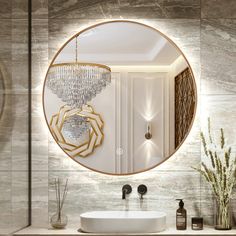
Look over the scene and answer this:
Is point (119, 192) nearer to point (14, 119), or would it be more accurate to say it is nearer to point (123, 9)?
point (14, 119)

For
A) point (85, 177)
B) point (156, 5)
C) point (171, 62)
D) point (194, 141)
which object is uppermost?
point (156, 5)

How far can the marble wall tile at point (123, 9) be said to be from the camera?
3.44 metres

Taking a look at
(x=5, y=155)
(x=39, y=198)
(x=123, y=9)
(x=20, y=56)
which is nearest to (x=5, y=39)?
(x=20, y=56)

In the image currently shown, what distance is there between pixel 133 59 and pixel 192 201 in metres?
0.93

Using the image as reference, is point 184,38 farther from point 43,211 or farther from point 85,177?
point 43,211

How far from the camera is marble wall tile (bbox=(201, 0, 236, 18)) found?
3.44 metres

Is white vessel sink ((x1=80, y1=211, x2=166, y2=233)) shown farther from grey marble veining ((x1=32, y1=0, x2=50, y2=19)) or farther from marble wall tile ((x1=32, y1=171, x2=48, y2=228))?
grey marble veining ((x1=32, y1=0, x2=50, y2=19))

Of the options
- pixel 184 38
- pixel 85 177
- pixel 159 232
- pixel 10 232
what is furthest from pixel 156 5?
pixel 10 232

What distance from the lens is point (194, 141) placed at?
3424mm

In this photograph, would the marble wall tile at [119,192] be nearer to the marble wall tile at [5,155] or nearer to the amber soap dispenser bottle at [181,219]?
the amber soap dispenser bottle at [181,219]

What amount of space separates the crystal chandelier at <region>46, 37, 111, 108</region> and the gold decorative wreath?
41 mm

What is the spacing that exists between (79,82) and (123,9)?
1.72ft

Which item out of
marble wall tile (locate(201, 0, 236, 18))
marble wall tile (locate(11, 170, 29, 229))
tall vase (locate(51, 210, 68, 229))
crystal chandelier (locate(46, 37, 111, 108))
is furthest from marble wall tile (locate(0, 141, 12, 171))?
marble wall tile (locate(201, 0, 236, 18))

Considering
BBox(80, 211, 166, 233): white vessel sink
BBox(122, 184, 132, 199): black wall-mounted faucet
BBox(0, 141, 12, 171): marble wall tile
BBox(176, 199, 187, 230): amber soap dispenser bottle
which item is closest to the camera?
BBox(0, 141, 12, 171): marble wall tile
